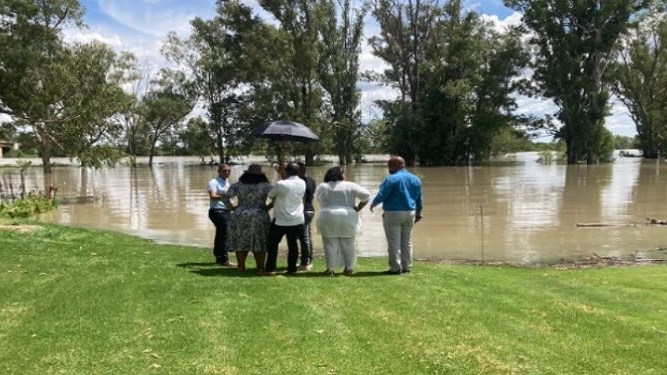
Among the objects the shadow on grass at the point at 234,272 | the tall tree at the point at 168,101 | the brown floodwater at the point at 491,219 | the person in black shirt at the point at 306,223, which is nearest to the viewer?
the shadow on grass at the point at 234,272

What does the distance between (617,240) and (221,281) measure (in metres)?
10.4

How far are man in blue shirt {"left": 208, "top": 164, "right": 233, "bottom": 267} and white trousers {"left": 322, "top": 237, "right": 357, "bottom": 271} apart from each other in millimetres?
1683

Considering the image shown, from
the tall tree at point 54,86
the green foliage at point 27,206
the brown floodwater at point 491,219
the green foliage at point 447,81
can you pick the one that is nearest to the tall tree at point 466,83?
the green foliage at point 447,81

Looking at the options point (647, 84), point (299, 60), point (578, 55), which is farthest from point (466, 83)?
point (647, 84)

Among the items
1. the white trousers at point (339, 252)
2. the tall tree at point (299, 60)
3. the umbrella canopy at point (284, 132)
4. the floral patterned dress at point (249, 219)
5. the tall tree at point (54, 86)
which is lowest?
the white trousers at point (339, 252)

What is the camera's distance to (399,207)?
8859 millimetres

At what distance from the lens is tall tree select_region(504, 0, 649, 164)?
5803 centimetres

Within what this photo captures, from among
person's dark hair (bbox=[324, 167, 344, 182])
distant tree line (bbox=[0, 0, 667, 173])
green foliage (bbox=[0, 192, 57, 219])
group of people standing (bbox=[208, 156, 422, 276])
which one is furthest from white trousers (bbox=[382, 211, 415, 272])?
distant tree line (bbox=[0, 0, 667, 173])

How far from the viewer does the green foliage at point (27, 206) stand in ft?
62.6

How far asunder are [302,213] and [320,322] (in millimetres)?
2724

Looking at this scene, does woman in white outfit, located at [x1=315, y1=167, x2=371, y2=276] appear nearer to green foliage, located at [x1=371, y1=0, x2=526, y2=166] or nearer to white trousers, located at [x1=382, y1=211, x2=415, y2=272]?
white trousers, located at [x1=382, y1=211, x2=415, y2=272]

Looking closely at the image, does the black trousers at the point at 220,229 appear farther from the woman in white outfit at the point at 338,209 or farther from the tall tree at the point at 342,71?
the tall tree at the point at 342,71

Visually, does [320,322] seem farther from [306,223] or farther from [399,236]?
[306,223]

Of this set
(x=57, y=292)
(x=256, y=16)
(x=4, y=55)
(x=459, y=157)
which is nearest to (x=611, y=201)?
(x=57, y=292)
